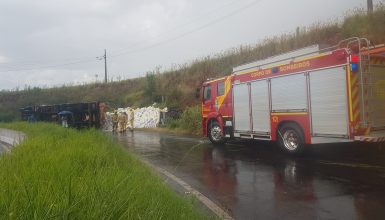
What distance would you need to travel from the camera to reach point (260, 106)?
44.3 ft

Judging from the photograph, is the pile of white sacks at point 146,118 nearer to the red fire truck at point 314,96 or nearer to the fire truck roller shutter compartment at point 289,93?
the red fire truck at point 314,96

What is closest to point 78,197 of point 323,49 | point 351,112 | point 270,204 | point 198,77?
point 270,204

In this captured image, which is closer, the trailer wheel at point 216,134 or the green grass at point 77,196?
the green grass at point 77,196

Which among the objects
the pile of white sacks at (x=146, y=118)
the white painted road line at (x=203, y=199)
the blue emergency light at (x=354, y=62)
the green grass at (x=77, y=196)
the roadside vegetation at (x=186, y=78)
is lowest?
the white painted road line at (x=203, y=199)

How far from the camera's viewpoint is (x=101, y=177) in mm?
4930

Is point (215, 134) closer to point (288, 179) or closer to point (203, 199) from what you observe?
point (288, 179)

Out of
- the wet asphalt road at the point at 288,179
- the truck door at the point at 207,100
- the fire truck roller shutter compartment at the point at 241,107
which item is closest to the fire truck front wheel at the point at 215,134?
the truck door at the point at 207,100

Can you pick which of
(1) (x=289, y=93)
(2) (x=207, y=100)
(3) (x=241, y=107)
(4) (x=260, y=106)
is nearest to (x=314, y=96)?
(1) (x=289, y=93)

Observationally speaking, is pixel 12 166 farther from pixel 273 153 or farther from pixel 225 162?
pixel 273 153

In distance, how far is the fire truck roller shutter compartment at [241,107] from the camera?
14193mm

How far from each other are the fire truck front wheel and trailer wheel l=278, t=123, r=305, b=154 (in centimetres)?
375

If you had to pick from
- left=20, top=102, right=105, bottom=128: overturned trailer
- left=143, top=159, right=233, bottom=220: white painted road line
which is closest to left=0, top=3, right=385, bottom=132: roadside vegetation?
left=20, top=102, right=105, bottom=128: overturned trailer

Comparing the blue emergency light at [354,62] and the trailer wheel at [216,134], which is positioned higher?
the blue emergency light at [354,62]

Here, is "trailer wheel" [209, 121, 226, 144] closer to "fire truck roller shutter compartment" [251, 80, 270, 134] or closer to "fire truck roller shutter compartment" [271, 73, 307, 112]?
"fire truck roller shutter compartment" [251, 80, 270, 134]
